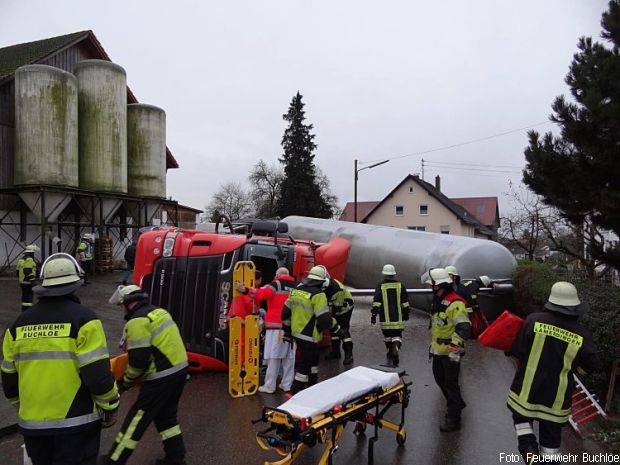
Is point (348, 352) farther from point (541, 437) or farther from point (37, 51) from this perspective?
point (37, 51)

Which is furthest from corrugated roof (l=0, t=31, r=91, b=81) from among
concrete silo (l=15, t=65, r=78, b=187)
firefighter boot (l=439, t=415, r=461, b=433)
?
→ firefighter boot (l=439, t=415, r=461, b=433)

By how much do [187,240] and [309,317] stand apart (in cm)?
267

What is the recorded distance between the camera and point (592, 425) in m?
5.46

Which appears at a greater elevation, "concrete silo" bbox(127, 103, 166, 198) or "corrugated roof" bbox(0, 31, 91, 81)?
"corrugated roof" bbox(0, 31, 91, 81)

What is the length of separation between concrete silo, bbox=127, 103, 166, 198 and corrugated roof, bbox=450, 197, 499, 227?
124 ft

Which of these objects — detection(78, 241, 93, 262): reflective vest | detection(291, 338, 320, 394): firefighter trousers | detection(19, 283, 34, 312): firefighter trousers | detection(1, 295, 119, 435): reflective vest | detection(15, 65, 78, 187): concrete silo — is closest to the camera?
detection(1, 295, 119, 435): reflective vest

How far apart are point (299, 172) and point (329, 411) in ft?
120

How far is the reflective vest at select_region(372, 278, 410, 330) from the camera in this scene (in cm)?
772

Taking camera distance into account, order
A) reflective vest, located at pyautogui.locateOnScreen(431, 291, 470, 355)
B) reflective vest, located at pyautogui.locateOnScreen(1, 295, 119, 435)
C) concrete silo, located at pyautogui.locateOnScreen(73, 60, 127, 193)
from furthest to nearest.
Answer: concrete silo, located at pyautogui.locateOnScreen(73, 60, 127, 193) → reflective vest, located at pyautogui.locateOnScreen(431, 291, 470, 355) → reflective vest, located at pyautogui.locateOnScreen(1, 295, 119, 435)

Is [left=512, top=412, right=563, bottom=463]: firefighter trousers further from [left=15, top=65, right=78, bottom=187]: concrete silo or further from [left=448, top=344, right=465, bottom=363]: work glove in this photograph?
[left=15, top=65, right=78, bottom=187]: concrete silo

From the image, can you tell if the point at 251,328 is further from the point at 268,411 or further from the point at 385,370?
the point at 268,411

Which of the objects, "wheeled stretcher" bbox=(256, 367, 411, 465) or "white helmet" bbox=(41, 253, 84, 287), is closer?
"white helmet" bbox=(41, 253, 84, 287)

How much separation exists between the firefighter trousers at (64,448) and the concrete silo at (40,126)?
55.7 feet

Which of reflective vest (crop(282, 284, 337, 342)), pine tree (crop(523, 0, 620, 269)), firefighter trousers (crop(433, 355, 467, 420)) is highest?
pine tree (crop(523, 0, 620, 269))
